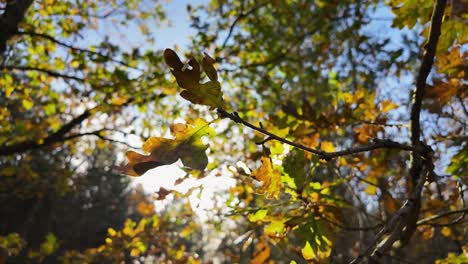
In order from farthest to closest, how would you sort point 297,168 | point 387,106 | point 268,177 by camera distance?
point 387,106
point 297,168
point 268,177

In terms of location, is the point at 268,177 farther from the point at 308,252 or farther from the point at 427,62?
the point at 427,62

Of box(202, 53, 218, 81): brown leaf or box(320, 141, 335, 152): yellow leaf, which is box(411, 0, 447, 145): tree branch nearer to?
box(202, 53, 218, 81): brown leaf

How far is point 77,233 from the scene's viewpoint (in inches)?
721

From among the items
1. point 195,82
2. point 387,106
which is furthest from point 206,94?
point 387,106

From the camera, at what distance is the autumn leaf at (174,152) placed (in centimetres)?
74

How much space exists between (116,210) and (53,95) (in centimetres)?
1748

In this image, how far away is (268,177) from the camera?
96 cm

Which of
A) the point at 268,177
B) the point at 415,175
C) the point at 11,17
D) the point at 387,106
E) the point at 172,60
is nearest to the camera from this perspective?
the point at 172,60

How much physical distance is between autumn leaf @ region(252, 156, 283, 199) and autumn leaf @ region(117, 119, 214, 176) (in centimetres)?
20

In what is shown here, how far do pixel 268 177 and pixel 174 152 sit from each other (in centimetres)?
32

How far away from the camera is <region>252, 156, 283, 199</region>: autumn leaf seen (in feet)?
3.08

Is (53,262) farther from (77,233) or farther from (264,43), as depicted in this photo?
(264,43)

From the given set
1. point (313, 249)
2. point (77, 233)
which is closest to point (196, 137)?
point (313, 249)

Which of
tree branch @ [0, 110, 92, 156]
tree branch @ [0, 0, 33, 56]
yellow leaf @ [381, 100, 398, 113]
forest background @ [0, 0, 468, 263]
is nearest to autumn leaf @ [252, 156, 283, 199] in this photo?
forest background @ [0, 0, 468, 263]
